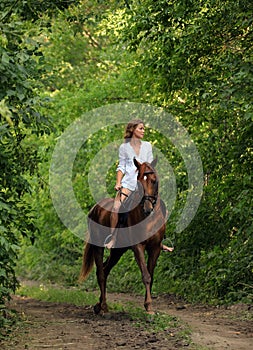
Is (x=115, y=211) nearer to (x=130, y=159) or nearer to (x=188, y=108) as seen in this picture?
(x=130, y=159)

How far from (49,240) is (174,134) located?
367 inches

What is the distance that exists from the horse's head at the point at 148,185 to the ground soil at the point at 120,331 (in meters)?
1.67

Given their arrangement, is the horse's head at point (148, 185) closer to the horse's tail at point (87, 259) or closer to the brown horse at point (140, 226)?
the brown horse at point (140, 226)

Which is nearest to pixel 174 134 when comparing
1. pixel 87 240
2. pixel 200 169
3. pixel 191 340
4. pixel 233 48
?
pixel 200 169

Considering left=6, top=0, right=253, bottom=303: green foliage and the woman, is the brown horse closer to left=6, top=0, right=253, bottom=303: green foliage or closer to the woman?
the woman

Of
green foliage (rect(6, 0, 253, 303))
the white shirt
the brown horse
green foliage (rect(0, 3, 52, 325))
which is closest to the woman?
the white shirt

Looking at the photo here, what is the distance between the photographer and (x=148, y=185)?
11.6m

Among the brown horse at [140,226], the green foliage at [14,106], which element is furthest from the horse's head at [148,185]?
the green foliage at [14,106]

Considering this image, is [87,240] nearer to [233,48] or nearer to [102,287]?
[102,287]

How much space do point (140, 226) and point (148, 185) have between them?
0.79m

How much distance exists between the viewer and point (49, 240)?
25188 mm

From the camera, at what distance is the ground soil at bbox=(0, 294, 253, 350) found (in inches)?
368

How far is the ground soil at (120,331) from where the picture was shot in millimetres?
9359

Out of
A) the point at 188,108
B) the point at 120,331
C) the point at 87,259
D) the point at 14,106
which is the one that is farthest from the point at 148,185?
the point at 188,108
